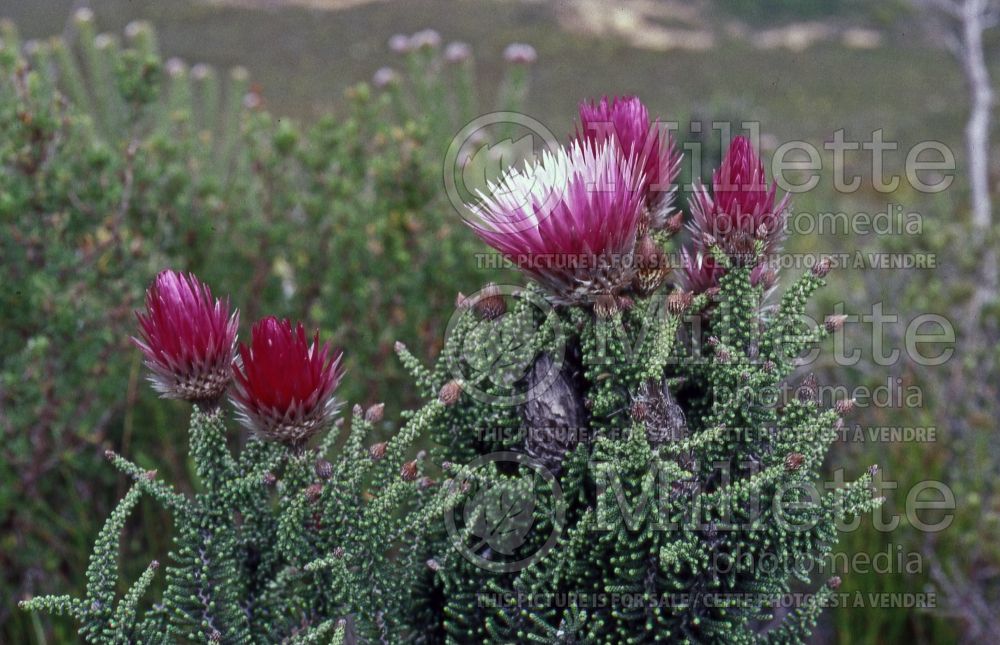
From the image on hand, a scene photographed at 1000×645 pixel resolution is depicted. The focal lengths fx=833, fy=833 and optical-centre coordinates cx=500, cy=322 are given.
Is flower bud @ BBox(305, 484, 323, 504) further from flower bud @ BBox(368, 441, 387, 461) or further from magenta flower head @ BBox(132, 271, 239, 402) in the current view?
magenta flower head @ BBox(132, 271, 239, 402)

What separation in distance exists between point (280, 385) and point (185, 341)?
0.60 ft

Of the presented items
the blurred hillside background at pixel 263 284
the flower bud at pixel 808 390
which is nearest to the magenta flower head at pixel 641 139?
the flower bud at pixel 808 390

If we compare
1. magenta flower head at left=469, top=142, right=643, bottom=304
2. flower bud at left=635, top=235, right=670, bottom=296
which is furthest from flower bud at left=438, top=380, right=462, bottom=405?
flower bud at left=635, top=235, right=670, bottom=296

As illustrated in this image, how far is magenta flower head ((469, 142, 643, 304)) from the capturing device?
133 cm

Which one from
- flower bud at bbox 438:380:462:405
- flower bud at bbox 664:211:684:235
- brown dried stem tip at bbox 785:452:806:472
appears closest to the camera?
brown dried stem tip at bbox 785:452:806:472

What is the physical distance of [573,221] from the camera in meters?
1.33

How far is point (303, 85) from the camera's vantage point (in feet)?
32.5

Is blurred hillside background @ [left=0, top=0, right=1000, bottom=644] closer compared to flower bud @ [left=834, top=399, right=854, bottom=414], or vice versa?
flower bud @ [left=834, top=399, right=854, bottom=414]

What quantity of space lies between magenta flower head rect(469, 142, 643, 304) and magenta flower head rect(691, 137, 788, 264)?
0.15 metres

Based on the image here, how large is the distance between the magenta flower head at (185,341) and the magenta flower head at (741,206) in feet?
2.88

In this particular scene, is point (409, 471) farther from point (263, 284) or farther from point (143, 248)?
point (263, 284)

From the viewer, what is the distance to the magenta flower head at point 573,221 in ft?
4.38

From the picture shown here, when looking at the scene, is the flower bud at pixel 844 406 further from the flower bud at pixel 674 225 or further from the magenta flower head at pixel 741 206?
the flower bud at pixel 674 225

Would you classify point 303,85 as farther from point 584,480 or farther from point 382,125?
point 584,480
